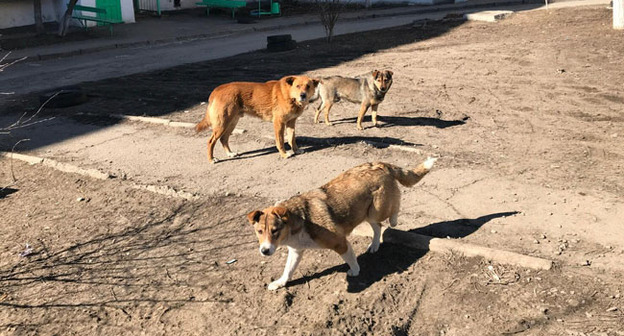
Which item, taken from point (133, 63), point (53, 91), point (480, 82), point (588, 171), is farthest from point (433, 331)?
point (133, 63)

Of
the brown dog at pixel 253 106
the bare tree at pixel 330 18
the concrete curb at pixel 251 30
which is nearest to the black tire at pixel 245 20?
the concrete curb at pixel 251 30

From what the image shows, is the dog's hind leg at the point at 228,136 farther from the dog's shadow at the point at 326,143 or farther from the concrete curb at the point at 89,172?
the concrete curb at the point at 89,172

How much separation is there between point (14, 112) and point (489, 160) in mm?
9780

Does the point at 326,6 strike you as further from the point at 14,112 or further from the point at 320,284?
the point at 320,284

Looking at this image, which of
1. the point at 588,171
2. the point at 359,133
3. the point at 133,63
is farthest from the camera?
the point at 133,63

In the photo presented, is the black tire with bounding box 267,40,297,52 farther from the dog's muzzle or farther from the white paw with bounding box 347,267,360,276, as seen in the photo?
the dog's muzzle

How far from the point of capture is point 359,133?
448 inches

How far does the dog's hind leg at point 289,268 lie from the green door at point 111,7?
908 inches

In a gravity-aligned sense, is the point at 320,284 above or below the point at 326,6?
below

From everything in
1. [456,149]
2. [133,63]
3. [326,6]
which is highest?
[326,6]

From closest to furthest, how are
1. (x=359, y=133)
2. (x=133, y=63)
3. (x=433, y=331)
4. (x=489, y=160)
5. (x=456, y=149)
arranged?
1. (x=433, y=331)
2. (x=489, y=160)
3. (x=456, y=149)
4. (x=359, y=133)
5. (x=133, y=63)

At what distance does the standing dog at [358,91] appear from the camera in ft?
37.1

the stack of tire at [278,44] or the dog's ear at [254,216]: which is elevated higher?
the stack of tire at [278,44]

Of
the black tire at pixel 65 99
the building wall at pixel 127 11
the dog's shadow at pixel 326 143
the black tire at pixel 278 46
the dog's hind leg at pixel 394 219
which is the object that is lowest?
the dog's hind leg at pixel 394 219
